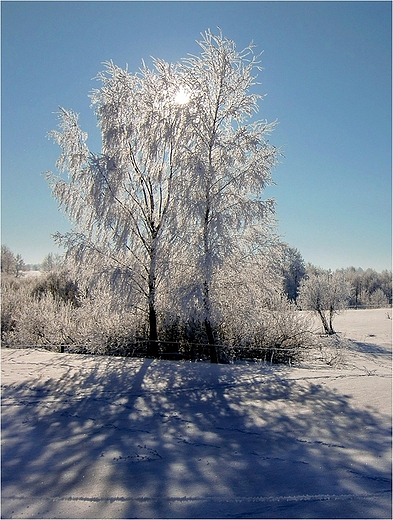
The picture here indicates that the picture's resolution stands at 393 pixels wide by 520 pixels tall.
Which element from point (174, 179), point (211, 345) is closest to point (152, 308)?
point (211, 345)

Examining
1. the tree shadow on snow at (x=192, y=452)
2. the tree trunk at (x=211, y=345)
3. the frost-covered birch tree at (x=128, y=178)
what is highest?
the frost-covered birch tree at (x=128, y=178)

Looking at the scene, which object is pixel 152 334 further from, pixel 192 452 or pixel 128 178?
pixel 192 452

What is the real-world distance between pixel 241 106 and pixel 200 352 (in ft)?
23.3

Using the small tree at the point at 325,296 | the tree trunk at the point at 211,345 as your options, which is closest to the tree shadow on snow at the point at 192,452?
the tree trunk at the point at 211,345

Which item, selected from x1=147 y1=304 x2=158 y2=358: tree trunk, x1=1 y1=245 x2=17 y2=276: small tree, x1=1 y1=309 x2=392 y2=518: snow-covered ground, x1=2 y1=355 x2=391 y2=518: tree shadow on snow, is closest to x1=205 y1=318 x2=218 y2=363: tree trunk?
x1=147 y1=304 x2=158 y2=358: tree trunk

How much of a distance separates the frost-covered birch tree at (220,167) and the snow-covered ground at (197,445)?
2962 mm

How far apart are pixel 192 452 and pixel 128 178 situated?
7.52m

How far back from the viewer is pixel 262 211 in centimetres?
873

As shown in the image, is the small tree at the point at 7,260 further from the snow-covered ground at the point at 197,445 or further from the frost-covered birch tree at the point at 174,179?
the snow-covered ground at the point at 197,445

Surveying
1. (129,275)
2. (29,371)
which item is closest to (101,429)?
(29,371)

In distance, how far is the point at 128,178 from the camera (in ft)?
32.0

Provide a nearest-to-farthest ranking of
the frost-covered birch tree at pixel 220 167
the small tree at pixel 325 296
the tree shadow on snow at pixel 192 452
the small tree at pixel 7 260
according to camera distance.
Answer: the tree shadow on snow at pixel 192 452
the frost-covered birch tree at pixel 220 167
the small tree at pixel 325 296
the small tree at pixel 7 260

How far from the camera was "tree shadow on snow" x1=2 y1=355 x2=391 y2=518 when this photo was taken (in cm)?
307

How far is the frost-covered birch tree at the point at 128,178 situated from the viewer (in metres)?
8.92
